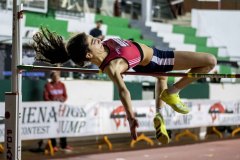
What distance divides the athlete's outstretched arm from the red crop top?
93mm

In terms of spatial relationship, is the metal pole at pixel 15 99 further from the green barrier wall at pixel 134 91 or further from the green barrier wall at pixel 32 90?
the green barrier wall at pixel 134 91

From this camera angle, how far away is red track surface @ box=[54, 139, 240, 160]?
289 inches

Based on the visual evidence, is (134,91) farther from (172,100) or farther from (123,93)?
(123,93)

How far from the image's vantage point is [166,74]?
3.82m

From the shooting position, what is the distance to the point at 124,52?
12.2 feet

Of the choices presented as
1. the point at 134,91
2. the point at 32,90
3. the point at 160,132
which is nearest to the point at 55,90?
the point at 32,90

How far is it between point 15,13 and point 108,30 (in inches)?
332

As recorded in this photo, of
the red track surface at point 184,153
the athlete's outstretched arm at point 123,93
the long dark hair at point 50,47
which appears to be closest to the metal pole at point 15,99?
the long dark hair at point 50,47

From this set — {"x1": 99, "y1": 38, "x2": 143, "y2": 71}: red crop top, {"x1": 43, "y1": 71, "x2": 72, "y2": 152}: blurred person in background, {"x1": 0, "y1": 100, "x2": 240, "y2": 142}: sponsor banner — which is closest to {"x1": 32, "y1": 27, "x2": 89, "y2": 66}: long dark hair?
{"x1": 99, "y1": 38, "x2": 143, "y2": 71}: red crop top

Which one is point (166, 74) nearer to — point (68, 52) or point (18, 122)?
point (68, 52)

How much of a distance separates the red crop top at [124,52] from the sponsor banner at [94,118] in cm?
359

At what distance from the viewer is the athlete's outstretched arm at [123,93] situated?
3.31m

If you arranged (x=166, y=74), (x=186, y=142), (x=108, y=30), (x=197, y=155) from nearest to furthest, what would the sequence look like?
(x=166, y=74) < (x=197, y=155) < (x=186, y=142) < (x=108, y=30)

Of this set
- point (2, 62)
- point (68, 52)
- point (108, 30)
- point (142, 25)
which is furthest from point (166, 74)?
point (142, 25)
